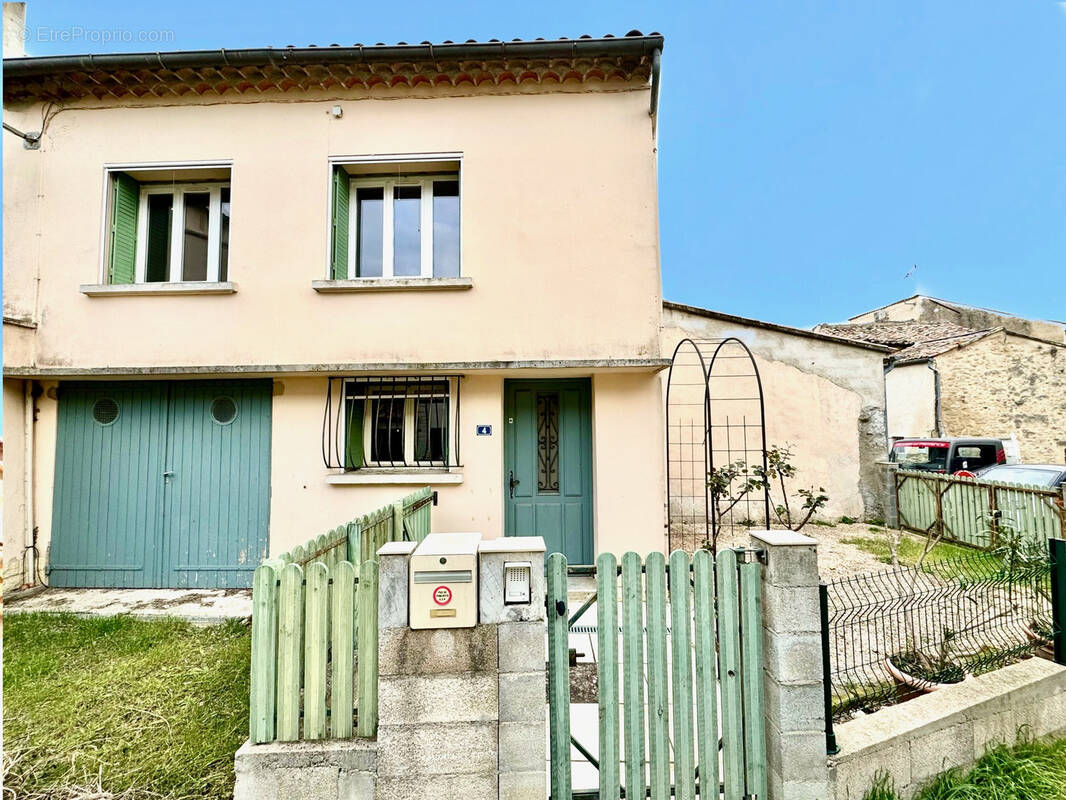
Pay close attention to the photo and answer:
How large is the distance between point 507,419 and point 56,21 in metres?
7.51

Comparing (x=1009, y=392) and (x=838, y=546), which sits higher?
(x=1009, y=392)

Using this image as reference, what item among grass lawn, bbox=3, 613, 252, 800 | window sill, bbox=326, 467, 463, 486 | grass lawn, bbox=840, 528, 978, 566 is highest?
window sill, bbox=326, 467, 463, 486

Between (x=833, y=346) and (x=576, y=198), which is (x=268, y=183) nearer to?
(x=576, y=198)

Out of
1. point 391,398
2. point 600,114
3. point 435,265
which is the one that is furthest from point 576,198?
point 391,398

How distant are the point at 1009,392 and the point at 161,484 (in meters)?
21.8

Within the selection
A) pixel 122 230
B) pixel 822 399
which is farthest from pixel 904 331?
pixel 122 230

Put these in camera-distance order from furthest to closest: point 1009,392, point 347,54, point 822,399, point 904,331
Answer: point 904,331
point 1009,392
point 822,399
point 347,54

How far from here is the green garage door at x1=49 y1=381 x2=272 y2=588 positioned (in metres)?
6.29

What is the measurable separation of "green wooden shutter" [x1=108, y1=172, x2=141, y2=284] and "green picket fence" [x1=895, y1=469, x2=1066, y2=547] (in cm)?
1202

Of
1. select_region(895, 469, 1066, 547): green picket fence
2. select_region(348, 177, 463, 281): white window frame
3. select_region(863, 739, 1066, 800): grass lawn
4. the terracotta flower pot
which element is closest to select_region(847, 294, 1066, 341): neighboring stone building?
select_region(895, 469, 1066, 547): green picket fence

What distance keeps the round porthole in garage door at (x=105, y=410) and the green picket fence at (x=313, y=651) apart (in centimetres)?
523

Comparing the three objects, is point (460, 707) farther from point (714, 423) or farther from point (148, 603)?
point (714, 423)

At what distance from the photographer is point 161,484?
6.37m

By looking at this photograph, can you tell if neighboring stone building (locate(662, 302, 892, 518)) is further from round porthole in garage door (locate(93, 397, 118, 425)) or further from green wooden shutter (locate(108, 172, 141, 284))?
round porthole in garage door (locate(93, 397, 118, 425))
